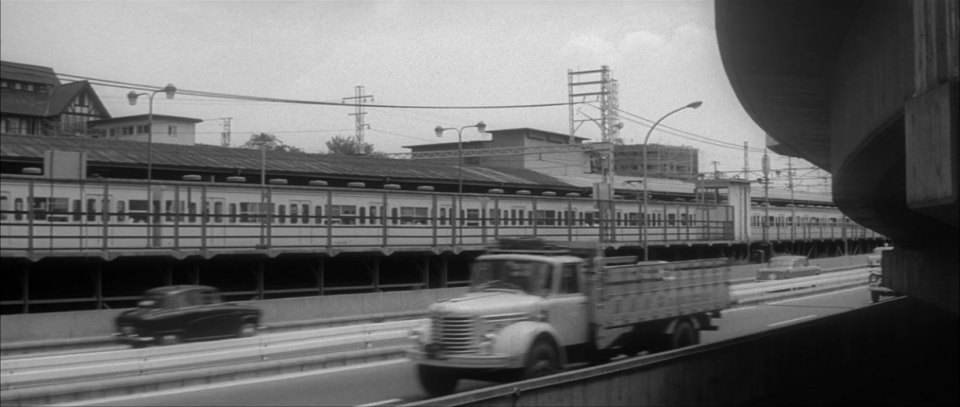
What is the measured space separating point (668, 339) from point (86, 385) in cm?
1003

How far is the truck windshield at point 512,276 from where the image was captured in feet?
50.4

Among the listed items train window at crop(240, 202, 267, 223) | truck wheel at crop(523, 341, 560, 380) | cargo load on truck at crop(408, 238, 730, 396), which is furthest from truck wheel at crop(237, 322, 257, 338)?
truck wheel at crop(523, 341, 560, 380)

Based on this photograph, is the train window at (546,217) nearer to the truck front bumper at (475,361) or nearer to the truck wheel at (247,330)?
the truck wheel at (247,330)

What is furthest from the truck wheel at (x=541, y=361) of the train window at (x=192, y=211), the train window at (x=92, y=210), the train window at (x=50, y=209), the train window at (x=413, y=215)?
the train window at (x=413, y=215)

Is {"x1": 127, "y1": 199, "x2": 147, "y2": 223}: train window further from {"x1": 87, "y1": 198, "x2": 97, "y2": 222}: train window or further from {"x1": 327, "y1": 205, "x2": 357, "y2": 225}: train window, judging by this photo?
{"x1": 327, "y1": 205, "x2": 357, "y2": 225}: train window

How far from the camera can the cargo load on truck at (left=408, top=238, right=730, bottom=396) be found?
14.1 meters

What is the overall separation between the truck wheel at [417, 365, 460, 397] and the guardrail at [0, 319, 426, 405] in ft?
12.8

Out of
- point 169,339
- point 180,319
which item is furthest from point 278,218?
point 169,339

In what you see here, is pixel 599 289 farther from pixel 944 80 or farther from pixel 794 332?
pixel 944 80

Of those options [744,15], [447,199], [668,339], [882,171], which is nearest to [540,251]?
[668,339]

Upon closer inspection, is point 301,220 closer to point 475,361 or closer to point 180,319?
point 180,319

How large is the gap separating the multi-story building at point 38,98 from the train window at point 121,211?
18396 mm

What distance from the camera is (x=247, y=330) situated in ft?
73.9

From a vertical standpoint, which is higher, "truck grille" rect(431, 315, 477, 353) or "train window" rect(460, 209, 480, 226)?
"train window" rect(460, 209, 480, 226)
